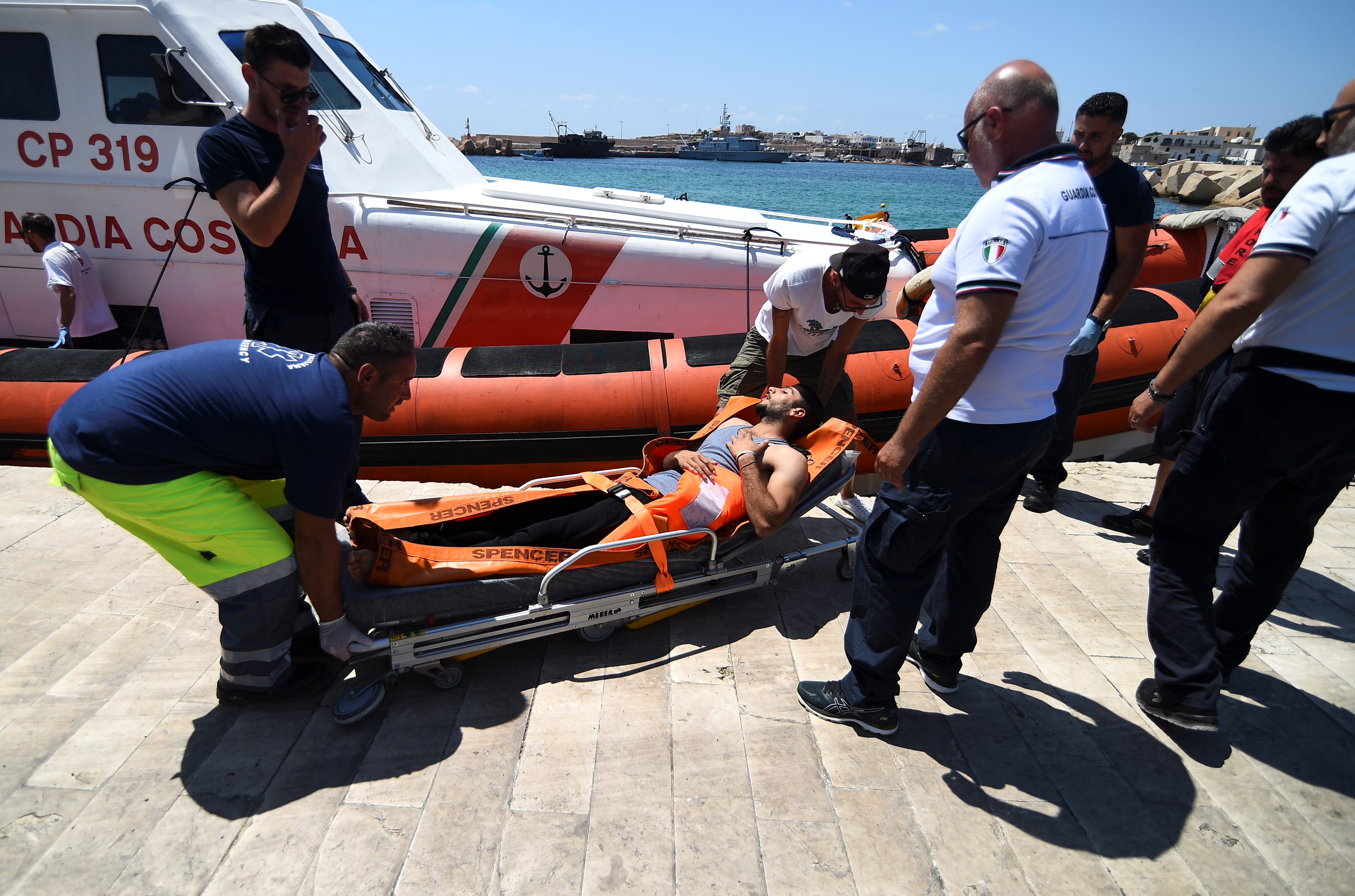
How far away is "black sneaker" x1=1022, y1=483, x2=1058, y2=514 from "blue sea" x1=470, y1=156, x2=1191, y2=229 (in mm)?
10226

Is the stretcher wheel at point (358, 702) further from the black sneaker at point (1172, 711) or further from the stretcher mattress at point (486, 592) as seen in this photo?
the black sneaker at point (1172, 711)

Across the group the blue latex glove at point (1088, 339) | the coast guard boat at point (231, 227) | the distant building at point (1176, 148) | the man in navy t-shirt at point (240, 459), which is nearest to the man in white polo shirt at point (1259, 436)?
the blue latex glove at point (1088, 339)

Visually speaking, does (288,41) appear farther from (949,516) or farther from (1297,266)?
(1297,266)

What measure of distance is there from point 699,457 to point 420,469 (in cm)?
198

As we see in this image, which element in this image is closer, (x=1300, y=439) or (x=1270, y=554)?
(x=1300, y=439)

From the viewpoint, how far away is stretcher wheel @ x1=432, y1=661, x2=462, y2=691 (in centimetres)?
249

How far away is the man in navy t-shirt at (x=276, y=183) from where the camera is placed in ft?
8.34

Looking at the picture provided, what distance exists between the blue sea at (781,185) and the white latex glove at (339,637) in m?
10.7

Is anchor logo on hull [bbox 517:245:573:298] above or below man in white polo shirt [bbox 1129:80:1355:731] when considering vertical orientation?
above

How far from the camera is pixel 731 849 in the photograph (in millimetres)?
1929

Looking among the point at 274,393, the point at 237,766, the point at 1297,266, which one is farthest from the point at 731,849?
the point at 1297,266

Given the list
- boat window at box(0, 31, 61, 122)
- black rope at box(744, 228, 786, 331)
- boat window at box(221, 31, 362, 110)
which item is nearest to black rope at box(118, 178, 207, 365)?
boat window at box(0, 31, 61, 122)

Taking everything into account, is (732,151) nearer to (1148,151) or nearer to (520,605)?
(1148,151)

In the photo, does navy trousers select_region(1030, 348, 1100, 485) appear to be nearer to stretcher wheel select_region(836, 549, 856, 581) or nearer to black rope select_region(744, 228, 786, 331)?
stretcher wheel select_region(836, 549, 856, 581)
